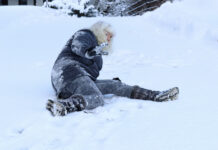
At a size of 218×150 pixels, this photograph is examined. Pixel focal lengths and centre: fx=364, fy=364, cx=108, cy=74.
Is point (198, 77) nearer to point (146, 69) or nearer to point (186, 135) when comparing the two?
point (146, 69)

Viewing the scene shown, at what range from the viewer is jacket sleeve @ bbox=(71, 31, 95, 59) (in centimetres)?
366

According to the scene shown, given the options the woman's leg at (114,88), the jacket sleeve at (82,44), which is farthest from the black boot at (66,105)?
the woman's leg at (114,88)

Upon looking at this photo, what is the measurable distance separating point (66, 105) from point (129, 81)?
6.27 ft

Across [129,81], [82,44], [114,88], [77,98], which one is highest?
[82,44]

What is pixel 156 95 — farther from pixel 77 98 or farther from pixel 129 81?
pixel 129 81

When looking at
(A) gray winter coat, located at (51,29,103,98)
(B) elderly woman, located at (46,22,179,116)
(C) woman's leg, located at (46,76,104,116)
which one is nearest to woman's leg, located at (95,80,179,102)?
(B) elderly woman, located at (46,22,179,116)

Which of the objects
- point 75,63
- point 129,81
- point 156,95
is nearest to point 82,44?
point 75,63

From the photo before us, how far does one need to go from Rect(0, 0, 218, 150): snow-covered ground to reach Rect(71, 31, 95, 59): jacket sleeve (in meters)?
0.59

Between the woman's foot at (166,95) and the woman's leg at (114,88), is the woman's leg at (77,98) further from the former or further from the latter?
the woman's foot at (166,95)

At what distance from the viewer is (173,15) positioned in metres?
9.71

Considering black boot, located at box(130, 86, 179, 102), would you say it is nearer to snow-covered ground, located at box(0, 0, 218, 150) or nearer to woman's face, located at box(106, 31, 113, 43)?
snow-covered ground, located at box(0, 0, 218, 150)

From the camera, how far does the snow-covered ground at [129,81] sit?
2.75 metres

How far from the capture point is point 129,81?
5062 millimetres

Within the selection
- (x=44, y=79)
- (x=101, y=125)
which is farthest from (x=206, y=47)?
(x=101, y=125)
